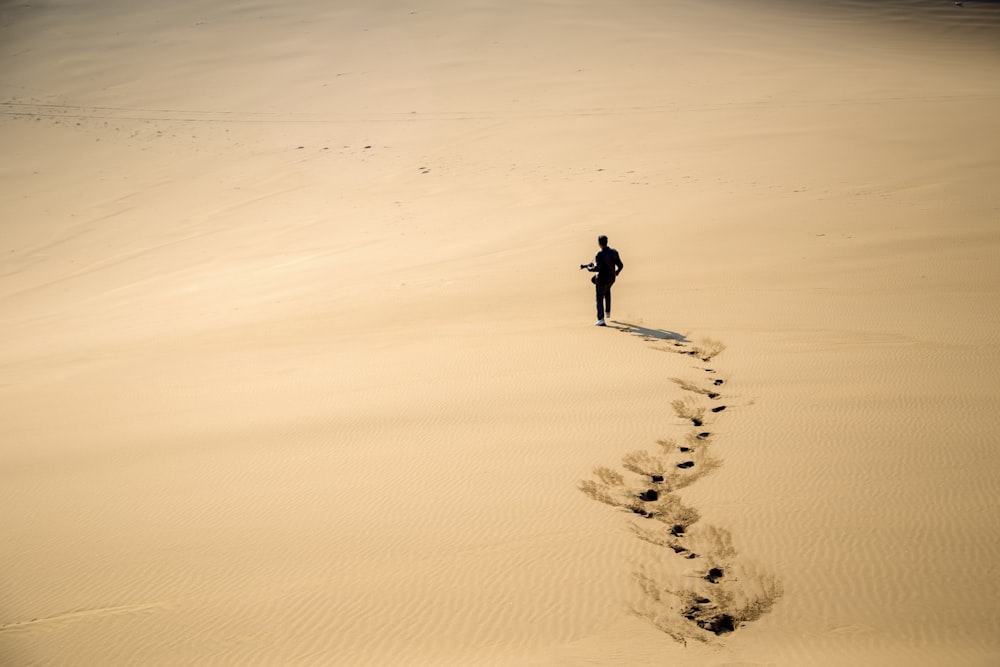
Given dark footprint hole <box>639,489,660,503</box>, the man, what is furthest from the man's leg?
dark footprint hole <box>639,489,660,503</box>

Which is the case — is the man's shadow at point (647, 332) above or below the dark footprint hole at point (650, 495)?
above

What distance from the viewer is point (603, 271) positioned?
8883 mm

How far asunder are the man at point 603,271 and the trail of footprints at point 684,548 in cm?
286

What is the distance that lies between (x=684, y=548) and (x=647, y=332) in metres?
4.55

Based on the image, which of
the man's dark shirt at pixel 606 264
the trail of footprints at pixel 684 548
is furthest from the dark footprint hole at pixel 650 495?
the man's dark shirt at pixel 606 264

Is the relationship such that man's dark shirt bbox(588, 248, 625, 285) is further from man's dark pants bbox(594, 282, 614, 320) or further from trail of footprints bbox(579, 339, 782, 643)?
trail of footprints bbox(579, 339, 782, 643)

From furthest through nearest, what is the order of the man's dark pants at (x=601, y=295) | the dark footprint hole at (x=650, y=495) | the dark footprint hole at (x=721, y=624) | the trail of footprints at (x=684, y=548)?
the man's dark pants at (x=601, y=295), the dark footprint hole at (x=650, y=495), the trail of footprints at (x=684, y=548), the dark footprint hole at (x=721, y=624)

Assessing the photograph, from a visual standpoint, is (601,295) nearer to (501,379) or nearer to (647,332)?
(647,332)

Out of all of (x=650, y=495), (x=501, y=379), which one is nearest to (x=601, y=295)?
(x=501, y=379)

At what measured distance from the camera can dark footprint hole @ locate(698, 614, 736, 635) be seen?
386 cm

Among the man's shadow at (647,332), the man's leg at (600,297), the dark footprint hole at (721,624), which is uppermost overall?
the man's leg at (600,297)

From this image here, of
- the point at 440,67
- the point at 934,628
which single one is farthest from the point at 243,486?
the point at 440,67

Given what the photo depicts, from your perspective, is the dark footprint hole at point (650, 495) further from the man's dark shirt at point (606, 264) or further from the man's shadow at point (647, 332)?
the man's dark shirt at point (606, 264)

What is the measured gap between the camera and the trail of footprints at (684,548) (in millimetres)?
3975
